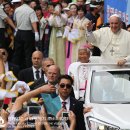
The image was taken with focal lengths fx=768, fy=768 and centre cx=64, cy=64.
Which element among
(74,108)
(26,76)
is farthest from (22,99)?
(26,76)

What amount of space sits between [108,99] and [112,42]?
2.92 meters

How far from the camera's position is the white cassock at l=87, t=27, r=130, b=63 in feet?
47.1

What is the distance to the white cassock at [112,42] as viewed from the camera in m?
14.4

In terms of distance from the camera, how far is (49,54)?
1952 centimetres

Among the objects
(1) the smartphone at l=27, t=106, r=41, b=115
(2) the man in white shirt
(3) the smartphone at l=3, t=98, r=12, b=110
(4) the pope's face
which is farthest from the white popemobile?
(2) the man in white shirt

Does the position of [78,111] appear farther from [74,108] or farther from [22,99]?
[22,99]

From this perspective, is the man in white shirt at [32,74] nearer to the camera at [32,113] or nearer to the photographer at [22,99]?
the photographer at [22,99]

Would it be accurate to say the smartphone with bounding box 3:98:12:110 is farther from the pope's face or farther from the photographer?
the pope's face

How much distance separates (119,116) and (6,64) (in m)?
5.09

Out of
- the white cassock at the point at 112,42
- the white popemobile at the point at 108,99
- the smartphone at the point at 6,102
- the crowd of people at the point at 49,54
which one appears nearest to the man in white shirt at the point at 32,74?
the crowd of people at the point at 49,54

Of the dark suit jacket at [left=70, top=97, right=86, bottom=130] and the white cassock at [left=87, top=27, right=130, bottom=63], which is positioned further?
the white cassock at [left=87, top=27, right=130, bottom=63]

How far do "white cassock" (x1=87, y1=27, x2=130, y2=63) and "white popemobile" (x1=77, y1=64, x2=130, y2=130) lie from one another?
1586 millimetres

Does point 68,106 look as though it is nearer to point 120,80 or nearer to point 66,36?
point 120,80

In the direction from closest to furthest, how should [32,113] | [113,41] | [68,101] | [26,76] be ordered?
[32,113] → [68,101] → [113,41] → [26,76]
